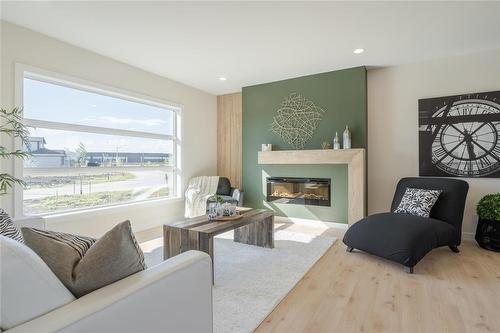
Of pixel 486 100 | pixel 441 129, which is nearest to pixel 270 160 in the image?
pixel 441 129

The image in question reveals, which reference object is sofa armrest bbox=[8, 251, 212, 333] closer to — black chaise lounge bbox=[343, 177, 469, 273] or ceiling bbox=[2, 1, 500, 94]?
black chaise lounge bbox=[343, 177, 469, 273]

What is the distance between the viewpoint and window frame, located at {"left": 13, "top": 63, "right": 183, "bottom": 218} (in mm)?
2861

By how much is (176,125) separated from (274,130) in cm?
178

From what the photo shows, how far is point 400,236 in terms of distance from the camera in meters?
2.57

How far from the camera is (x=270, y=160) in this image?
183 inches

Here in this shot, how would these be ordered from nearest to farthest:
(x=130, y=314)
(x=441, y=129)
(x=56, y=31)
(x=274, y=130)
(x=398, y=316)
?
(x=130, y=314), (x=398, y=316), (x=56, y=31), (x=441, y=129), (x=274, y=130)

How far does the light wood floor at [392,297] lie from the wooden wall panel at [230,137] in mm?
2913

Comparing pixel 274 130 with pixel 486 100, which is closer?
pixel 486 100

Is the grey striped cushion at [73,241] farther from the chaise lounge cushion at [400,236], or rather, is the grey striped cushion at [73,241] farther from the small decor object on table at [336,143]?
the small decor object on table at [336,143]

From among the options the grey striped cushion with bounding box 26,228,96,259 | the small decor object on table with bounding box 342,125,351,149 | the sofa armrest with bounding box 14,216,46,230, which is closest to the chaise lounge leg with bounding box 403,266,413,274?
the small decor object on table with bounding box 342,125,351,149

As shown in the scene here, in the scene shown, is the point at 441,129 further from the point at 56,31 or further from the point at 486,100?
the point at 56,31

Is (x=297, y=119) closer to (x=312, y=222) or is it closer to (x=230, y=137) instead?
(x=230, y=137)

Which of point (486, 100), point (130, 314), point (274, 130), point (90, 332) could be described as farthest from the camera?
point (274, 130)

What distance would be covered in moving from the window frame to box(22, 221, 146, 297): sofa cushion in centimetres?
211
